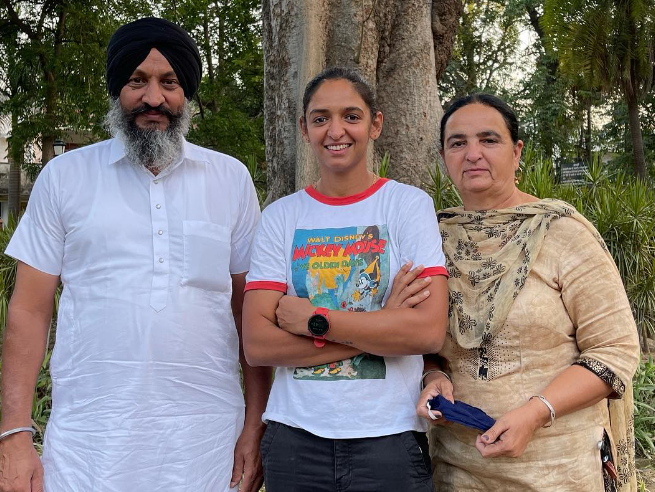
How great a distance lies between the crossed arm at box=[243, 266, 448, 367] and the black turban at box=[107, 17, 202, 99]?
892 millimetres

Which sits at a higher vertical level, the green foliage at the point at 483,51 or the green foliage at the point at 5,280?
the green foliage at the point at 483,51

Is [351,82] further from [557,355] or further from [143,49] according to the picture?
[557,355]

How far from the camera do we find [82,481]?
2260 mm

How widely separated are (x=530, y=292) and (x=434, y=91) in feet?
13.0

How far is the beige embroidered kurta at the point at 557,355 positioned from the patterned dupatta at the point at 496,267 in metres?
0.04

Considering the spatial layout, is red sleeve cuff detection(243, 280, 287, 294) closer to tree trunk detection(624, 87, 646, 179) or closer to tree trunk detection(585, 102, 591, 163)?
tree trunk detection(624, 87, 646, 179)

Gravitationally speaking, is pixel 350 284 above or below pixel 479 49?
below

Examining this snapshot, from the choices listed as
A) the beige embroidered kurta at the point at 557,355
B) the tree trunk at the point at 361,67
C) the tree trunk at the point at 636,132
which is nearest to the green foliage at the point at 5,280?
the tree trunk at the point at 361,67

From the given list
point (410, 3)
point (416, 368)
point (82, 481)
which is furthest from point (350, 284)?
point (410, 3)

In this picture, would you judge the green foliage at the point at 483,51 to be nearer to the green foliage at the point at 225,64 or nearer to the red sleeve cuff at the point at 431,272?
the green foliage at the point at 225,64

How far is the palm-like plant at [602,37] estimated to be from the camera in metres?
17.2

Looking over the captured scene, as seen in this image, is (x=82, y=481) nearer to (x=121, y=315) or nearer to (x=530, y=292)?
(x=121, y=315)

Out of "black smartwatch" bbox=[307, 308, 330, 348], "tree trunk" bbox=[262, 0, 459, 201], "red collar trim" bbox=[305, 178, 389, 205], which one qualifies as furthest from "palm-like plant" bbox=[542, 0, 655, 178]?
"black smartwatch" bbox=[307, 308, 330, 348]

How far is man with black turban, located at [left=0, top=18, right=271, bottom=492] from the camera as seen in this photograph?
2279 millimetres
